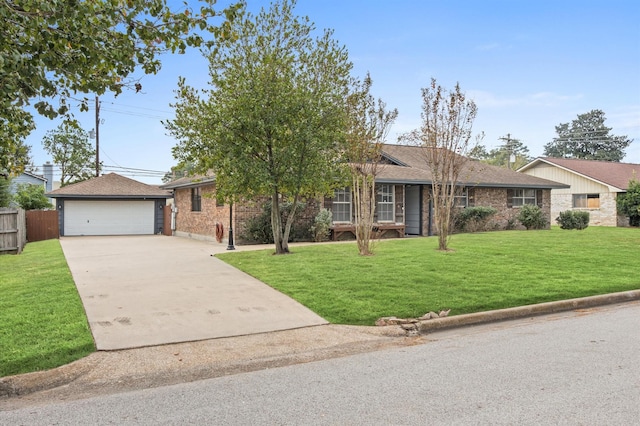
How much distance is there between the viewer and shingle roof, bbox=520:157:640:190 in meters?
31.1

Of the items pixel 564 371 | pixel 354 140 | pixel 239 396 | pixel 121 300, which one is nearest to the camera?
pixel 239 396

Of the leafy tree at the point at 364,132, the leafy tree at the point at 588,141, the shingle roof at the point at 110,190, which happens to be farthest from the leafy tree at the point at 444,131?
the leafy tree at the point at 588,141

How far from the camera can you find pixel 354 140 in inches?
483

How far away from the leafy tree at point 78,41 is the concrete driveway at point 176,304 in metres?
2.86

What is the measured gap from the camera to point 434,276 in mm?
9352

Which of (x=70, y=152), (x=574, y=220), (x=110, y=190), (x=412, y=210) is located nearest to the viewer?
(x=412, y=210)

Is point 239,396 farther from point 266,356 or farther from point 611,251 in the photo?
point 611,251

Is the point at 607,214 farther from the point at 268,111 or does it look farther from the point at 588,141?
the point at 588,141

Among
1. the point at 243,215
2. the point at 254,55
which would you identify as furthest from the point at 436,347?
the point at 243,215

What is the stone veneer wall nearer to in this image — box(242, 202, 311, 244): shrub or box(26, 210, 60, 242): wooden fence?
box(242, 202, 311, 244): shrub

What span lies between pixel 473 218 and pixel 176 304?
57.0ft

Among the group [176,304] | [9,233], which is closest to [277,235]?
[176,304]

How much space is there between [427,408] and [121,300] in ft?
19.2

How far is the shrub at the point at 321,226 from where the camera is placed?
18094 millimetres
